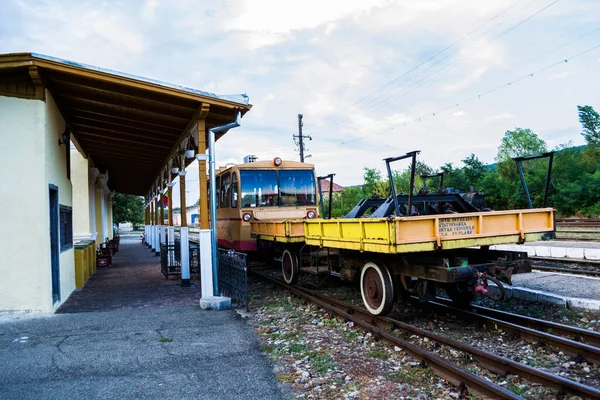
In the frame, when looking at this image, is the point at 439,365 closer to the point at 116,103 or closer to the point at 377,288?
the point at 377,288

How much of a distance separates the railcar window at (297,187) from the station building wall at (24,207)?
609 centimetres

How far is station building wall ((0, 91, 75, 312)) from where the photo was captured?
7400 millimetres

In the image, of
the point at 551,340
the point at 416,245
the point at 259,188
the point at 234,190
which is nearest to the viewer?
the point at 551,340

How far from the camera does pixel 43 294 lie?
7.57 m

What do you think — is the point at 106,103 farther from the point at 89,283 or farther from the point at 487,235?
the point at 487,235

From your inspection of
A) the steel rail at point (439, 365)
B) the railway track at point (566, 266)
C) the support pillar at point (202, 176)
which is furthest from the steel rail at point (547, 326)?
the support pillar at point (202, 176)

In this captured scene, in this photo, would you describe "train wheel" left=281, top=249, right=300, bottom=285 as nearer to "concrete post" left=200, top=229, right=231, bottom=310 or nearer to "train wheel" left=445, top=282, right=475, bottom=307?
"concrete post" left=200, top=229, right=231, bottom=310

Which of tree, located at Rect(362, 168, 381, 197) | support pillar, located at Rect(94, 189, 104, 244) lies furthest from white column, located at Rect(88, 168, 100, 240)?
tree, located at Rect(362, 168, 381, 197)

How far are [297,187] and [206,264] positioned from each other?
14.8ft

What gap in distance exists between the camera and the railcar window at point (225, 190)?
512 inches

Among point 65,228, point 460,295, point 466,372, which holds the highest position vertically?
point 65,228

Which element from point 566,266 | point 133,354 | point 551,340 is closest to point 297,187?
point 566,266

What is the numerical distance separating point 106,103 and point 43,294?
3958 mm

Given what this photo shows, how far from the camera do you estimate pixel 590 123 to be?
136 feet
